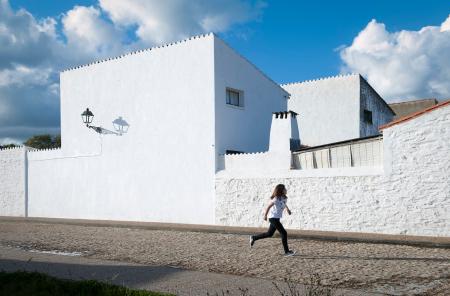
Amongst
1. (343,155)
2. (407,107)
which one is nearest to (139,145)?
(343,155)

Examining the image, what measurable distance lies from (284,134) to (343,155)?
2195 mm

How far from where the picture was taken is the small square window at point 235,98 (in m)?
16.9

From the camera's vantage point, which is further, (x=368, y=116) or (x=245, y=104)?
(x=368, y=116)

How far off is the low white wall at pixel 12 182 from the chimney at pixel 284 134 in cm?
1217

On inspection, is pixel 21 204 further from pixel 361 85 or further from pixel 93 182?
pixel 361 85

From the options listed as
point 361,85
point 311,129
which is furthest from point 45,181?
point 361,85

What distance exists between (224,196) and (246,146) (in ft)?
8.87

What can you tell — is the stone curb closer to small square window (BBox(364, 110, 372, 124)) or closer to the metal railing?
the metal railing

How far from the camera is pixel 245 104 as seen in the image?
57.2ft

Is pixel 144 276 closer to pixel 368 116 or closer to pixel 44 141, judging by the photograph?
pixel 368 116

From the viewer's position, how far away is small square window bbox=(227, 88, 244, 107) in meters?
16.9

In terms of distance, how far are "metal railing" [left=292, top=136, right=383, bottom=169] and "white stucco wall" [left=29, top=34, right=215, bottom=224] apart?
3.19 m

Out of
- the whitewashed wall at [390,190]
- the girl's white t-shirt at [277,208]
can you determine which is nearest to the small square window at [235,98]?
the whitewashed wall at [390,190]

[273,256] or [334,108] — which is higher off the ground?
[334,108]
